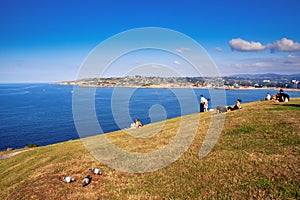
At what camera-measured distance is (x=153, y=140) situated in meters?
20.6

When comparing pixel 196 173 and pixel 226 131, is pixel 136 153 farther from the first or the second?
pixel 226 131

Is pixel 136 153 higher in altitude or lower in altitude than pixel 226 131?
lower

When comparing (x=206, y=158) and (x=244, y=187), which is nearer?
(x=244, y=187)

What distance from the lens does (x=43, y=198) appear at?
1229 centimetres

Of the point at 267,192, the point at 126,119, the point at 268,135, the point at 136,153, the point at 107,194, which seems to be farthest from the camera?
the point at 126,119

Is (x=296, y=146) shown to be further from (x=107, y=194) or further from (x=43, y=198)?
(x=43, y=198)

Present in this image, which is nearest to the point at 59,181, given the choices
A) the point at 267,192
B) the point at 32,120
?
the point at 267,192

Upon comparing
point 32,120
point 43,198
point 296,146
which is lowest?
point 32,120

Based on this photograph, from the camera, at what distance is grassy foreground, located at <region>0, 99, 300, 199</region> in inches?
419

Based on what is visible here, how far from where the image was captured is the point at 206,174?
12.4 m

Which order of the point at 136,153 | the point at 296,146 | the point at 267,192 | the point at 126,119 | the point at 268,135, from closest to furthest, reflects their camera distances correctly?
the point at 267,192
the point at 296,146
the point at 268,135
the point at 136,153
the point at 126,119

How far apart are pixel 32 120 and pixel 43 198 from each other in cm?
10436

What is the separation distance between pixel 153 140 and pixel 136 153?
3352 mm

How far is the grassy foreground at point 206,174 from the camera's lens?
1063 cm
